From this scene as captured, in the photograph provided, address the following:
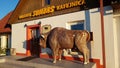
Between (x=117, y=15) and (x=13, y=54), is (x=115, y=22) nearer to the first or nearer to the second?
(x=117, y=15)

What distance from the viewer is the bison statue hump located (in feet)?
35.5

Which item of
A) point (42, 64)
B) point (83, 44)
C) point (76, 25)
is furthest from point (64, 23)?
point (42, 64)

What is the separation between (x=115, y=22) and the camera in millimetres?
10695

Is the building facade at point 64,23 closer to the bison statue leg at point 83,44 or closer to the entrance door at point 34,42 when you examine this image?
the entrance door at point 34,42

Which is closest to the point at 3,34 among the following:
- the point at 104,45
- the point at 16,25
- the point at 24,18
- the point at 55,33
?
the point at 16,25

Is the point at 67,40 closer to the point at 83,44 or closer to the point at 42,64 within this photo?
the point at 83,44

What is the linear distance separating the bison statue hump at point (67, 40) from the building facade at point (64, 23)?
0.74 meters

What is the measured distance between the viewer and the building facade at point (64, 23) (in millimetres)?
10678

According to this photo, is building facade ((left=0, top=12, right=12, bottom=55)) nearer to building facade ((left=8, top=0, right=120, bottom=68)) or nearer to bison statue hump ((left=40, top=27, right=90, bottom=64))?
building facade ((left=8, top=0, right=120, bottom=68))

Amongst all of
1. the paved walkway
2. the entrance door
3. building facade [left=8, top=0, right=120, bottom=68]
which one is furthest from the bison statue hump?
the entrance door

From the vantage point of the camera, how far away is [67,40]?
37.2 ft

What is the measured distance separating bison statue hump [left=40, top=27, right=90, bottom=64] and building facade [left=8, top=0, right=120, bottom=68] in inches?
29.1

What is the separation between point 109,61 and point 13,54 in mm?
9114

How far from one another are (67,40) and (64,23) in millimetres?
2222
